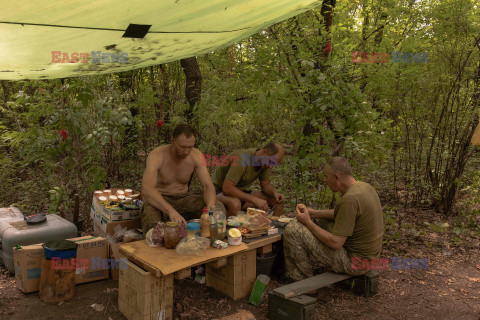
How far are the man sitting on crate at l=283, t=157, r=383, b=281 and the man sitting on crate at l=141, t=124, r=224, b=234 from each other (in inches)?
42.9

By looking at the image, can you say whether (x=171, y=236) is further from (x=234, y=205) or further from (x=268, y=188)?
(x=268, y=188)

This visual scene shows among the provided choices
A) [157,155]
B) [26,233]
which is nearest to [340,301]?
[157,155]

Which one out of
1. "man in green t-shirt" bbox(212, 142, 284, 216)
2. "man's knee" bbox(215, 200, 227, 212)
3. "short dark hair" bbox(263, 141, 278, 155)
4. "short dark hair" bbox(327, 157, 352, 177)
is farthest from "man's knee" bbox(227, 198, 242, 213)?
"short dark hair" bbox(327, 157, 352, 177)

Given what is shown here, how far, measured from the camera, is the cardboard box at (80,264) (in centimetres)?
335

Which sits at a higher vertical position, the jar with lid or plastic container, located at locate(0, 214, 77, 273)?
the jar with lid

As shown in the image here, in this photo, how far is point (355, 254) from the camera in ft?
11.1

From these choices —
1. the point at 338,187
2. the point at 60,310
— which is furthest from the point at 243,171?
the point at 60,310

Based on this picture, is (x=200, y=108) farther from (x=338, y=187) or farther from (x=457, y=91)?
(x=457, y=91)

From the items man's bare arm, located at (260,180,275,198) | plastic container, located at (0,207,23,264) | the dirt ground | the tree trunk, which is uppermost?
the tree trunk

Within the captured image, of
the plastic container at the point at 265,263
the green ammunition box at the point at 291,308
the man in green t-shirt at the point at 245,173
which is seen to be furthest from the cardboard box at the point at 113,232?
the green ammunition box at the point at 291,308

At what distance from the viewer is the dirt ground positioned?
317 cm

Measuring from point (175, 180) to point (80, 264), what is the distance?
1.38m

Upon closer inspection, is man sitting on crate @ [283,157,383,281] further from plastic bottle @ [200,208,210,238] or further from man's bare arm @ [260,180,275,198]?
man's bare arm @ [260,180,275,198]

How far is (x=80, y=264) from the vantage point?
3.61m
